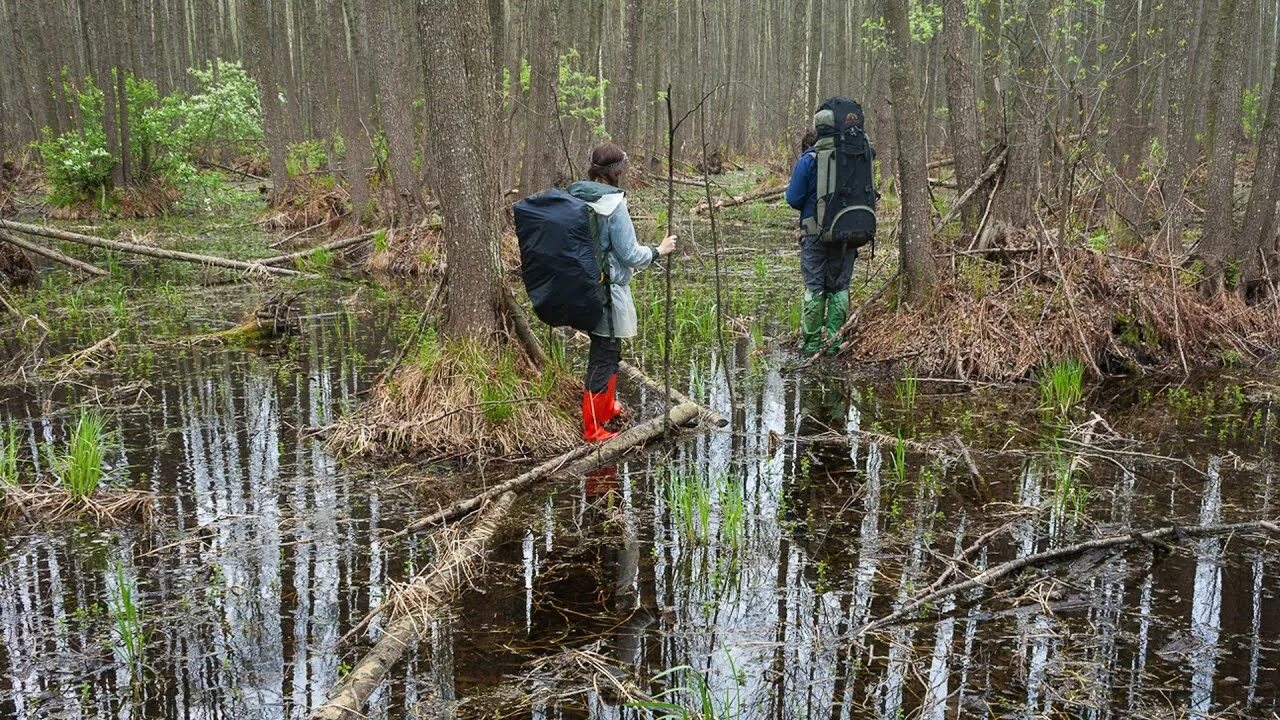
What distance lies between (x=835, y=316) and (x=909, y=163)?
146 centimetres

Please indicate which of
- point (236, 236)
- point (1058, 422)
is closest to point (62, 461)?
point (1058, 422)

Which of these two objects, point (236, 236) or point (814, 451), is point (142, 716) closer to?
point (814, 451)

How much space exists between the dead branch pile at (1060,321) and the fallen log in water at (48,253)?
30.4 feet

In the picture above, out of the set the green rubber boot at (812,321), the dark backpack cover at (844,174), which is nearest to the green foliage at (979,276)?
the dark backpack cover at (844,174)

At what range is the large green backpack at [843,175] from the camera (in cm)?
761

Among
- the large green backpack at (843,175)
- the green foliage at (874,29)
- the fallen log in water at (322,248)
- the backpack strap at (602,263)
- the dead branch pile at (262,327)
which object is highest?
the green foliage at (874,29)

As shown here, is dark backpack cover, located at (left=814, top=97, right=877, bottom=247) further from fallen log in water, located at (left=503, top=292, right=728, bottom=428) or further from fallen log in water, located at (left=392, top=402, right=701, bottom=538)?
fallen log in water, located at (left=392, top=402, right=701, bottom=538)

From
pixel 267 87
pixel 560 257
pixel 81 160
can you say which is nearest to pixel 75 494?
pixel 560 257

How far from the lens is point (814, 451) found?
622 centimetres

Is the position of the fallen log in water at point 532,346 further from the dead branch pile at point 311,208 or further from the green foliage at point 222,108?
the green foliage at point 222,108

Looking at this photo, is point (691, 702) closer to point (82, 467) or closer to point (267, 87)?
point (82, 467)

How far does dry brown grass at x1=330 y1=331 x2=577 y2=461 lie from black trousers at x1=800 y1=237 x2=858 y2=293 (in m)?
2.73

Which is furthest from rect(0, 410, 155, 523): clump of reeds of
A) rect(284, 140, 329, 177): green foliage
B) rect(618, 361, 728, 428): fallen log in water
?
rect(284, 140, 329, 177): green foliage

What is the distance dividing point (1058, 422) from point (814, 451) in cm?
180
